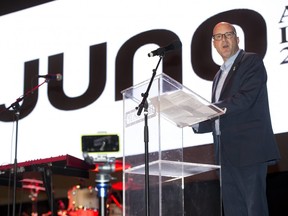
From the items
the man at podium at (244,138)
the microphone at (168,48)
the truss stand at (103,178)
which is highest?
the microphone at (168,48)

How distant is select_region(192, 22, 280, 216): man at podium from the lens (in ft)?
11.4

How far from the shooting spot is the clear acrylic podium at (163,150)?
10.8 ft

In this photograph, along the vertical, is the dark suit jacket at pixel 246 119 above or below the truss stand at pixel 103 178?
above

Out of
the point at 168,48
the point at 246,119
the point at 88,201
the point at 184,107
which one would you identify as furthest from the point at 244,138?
the point at 88,201

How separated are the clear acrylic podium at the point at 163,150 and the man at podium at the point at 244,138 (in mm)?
158

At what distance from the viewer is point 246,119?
11.8 ft

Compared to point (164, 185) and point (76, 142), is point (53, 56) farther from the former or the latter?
point (164, 185)

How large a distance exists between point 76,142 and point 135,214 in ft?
7.88

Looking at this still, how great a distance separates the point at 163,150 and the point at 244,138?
53cm

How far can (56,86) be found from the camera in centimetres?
620

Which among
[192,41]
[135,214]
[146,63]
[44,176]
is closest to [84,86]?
[146,63]

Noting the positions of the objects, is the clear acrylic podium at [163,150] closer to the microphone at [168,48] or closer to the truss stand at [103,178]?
the microphone at [168,48]

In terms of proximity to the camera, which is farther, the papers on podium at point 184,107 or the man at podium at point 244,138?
the man at podium at point 244,138

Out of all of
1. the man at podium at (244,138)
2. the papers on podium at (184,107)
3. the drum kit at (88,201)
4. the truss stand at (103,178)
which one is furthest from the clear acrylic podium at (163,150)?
the drum kit at (88,201)
